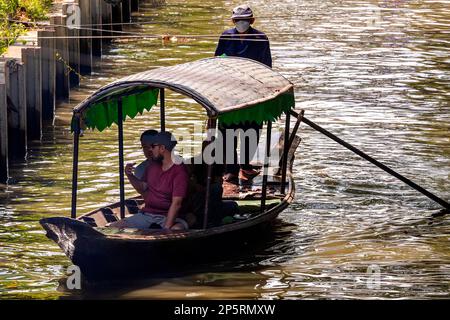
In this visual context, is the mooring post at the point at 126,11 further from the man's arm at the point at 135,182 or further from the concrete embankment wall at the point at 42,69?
the man's arm at the point at 135,182

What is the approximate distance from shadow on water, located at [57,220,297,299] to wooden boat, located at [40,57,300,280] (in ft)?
0.29

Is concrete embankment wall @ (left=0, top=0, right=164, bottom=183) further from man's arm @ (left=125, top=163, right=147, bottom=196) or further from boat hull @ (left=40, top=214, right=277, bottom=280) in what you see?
boat hull @ (left=40, top=214, right=277, bottom=280)

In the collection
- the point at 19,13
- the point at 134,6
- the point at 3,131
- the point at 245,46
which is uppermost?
the point at 245,46

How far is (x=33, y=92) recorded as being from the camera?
22.7 m

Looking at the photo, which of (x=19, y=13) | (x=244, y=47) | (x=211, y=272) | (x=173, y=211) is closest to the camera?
(x=173, y=211)

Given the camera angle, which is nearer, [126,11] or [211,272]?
[211,272]

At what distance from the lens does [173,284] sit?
1599cm

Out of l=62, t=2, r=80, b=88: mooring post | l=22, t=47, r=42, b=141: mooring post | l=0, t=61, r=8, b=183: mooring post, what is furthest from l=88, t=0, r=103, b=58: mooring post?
l=0, t=61, r=8, b=183: mooring post

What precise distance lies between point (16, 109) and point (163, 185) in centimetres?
571

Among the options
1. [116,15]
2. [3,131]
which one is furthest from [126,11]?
[3,131]

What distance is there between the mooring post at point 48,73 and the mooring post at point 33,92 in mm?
932

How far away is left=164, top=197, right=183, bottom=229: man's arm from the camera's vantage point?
16.1m

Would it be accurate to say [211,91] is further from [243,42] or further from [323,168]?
[323,168]
